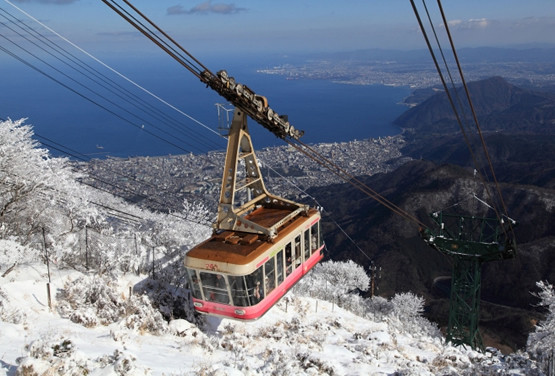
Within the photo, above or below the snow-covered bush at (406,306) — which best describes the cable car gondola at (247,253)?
above

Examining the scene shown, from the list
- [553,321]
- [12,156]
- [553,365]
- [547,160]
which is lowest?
[547,160]

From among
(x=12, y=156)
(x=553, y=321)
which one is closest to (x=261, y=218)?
(x=12, y=156)

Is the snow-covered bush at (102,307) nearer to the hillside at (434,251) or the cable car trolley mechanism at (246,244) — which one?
the cable car trolley mechanism at (246,244)

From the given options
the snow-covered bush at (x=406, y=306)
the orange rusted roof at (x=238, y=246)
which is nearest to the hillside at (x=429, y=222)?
the snow-covered bush at (x=406, y=306)

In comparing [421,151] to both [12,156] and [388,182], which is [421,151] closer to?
[388,182]

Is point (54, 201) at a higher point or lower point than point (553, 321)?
higher
